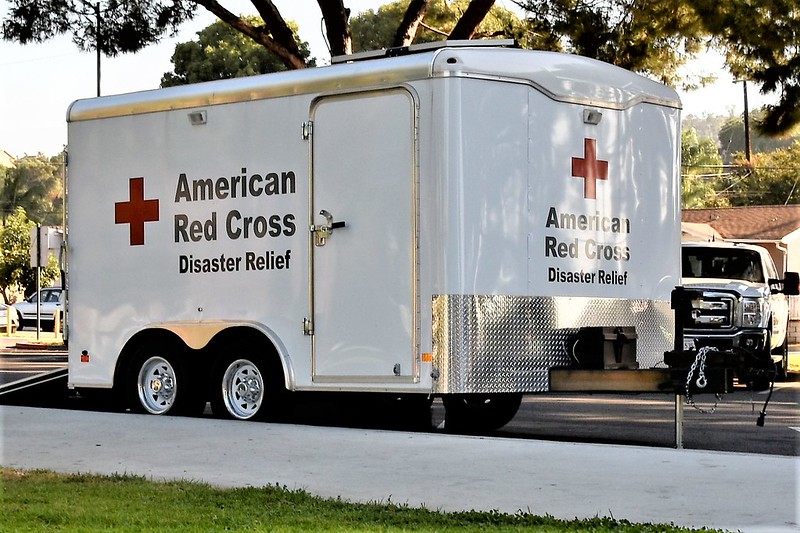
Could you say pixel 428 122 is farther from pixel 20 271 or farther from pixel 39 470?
pixel 20 271

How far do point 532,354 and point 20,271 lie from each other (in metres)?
53.7

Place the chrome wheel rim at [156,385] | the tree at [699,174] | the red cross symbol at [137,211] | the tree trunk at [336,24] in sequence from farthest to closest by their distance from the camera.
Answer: the tree at [699,174] < the tree trunk at [336,24] < the red cross symbol at [137,211] < the chrome wheel rim at [156,385]

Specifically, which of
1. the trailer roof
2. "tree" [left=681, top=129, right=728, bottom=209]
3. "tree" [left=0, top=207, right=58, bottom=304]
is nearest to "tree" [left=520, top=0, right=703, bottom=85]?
the trailer roof

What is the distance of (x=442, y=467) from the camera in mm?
9898

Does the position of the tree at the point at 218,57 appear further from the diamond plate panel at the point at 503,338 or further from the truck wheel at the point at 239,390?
the diamond plate panel at the point at 503,338

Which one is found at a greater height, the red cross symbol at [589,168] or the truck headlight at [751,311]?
the red cross symbol at [589,168]

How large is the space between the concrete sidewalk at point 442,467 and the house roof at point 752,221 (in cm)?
3771

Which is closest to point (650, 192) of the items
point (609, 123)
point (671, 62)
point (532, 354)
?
point (609, 123)

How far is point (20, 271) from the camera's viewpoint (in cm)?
6256

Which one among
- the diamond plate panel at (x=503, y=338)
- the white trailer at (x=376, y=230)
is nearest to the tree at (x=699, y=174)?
the white trailer at (x=376, y=230)

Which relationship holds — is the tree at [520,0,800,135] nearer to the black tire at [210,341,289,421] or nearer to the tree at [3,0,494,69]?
the tree at [3,0,494,69]

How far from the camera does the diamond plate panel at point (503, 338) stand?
11727 millimetres

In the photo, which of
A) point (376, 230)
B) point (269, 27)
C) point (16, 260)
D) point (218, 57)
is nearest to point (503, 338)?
point (376, 230)

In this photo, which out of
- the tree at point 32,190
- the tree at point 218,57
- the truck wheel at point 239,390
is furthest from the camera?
the tree at point 32,190
